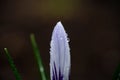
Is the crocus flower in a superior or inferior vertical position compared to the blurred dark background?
inferior

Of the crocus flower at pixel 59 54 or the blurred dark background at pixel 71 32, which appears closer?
the crocus flower at pixel 59 54

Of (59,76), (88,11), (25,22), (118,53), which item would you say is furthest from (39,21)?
(59,76)

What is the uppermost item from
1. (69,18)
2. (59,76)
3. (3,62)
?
(69,18)

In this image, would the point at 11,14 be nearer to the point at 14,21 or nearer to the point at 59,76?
the point at 14,21

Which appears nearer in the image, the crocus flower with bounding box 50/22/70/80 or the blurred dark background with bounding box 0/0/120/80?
the crocus flower with bounding box 50/22/70/80

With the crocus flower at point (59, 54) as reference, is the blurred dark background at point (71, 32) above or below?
above
